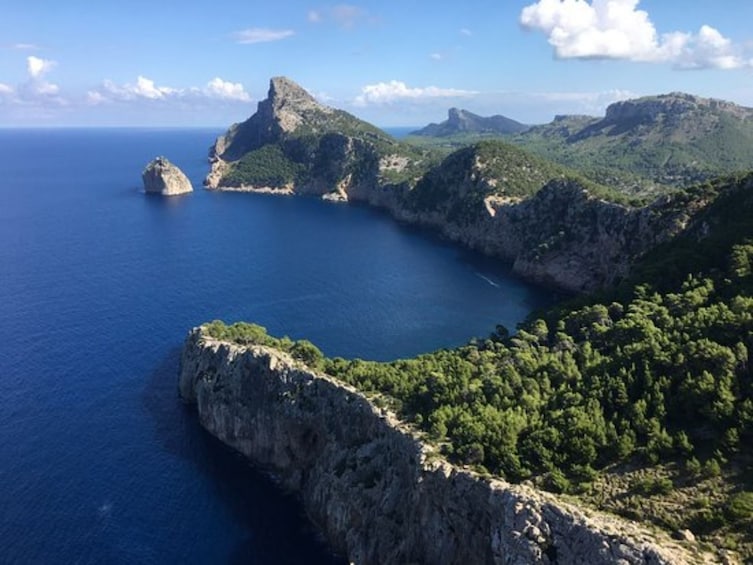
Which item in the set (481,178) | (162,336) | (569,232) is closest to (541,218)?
(569,232)

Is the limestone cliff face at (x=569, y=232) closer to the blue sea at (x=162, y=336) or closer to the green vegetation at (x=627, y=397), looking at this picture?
the blue sea at (x=162, y=336)

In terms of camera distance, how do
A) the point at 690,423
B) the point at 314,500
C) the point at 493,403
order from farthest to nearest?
the point at 314,500 → the point at 493,403 → the point at 690,423

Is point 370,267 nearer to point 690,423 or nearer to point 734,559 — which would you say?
point 690,423

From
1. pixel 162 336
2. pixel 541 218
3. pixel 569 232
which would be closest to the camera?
pixel 162 336

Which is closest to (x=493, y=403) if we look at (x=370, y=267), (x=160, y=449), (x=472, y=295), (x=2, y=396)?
(x=160, y=449)

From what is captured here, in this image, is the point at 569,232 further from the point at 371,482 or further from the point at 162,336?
the point at 371,482

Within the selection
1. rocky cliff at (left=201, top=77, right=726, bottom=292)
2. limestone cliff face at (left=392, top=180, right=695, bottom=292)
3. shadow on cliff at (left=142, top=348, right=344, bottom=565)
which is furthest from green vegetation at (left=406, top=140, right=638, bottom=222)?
shadow on cliff at (left=142, top=348, right=344, bottom=565)

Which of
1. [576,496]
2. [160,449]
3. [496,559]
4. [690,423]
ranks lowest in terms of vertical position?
[160,449]

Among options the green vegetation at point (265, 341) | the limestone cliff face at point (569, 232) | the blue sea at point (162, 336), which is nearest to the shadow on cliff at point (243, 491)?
the blue sea at point (162, 336)
